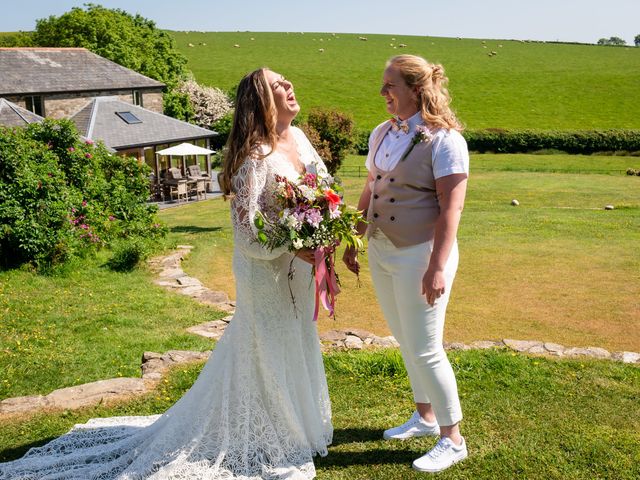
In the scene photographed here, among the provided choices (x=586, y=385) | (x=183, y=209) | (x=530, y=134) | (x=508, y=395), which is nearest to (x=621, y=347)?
(x=586, y=385)

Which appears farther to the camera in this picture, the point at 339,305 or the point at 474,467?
the point at 339,305

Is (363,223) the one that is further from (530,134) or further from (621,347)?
(530,134)

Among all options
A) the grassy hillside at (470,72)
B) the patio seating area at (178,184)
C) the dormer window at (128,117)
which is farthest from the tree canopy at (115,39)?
the patio seating area at (178,184)

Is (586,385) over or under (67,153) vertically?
under

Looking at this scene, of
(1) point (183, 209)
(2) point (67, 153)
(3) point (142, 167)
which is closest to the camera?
(2) point (67, 153)

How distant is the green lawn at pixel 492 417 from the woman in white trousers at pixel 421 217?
1.25 ft

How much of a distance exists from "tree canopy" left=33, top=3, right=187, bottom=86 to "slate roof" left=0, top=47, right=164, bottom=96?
29.8 feet

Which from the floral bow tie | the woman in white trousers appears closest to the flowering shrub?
the floral bow tie

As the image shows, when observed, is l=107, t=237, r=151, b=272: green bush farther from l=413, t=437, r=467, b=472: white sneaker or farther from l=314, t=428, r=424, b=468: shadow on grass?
l=413, t=437, r=467, b=472: white sneaker

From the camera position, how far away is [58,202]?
1206cm

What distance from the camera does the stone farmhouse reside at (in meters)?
30.2

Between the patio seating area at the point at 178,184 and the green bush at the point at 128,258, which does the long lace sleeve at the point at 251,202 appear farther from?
the patio seating area at the point at 178,184

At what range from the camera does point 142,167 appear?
1662 centimetres

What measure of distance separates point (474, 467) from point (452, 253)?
1.42 metres
